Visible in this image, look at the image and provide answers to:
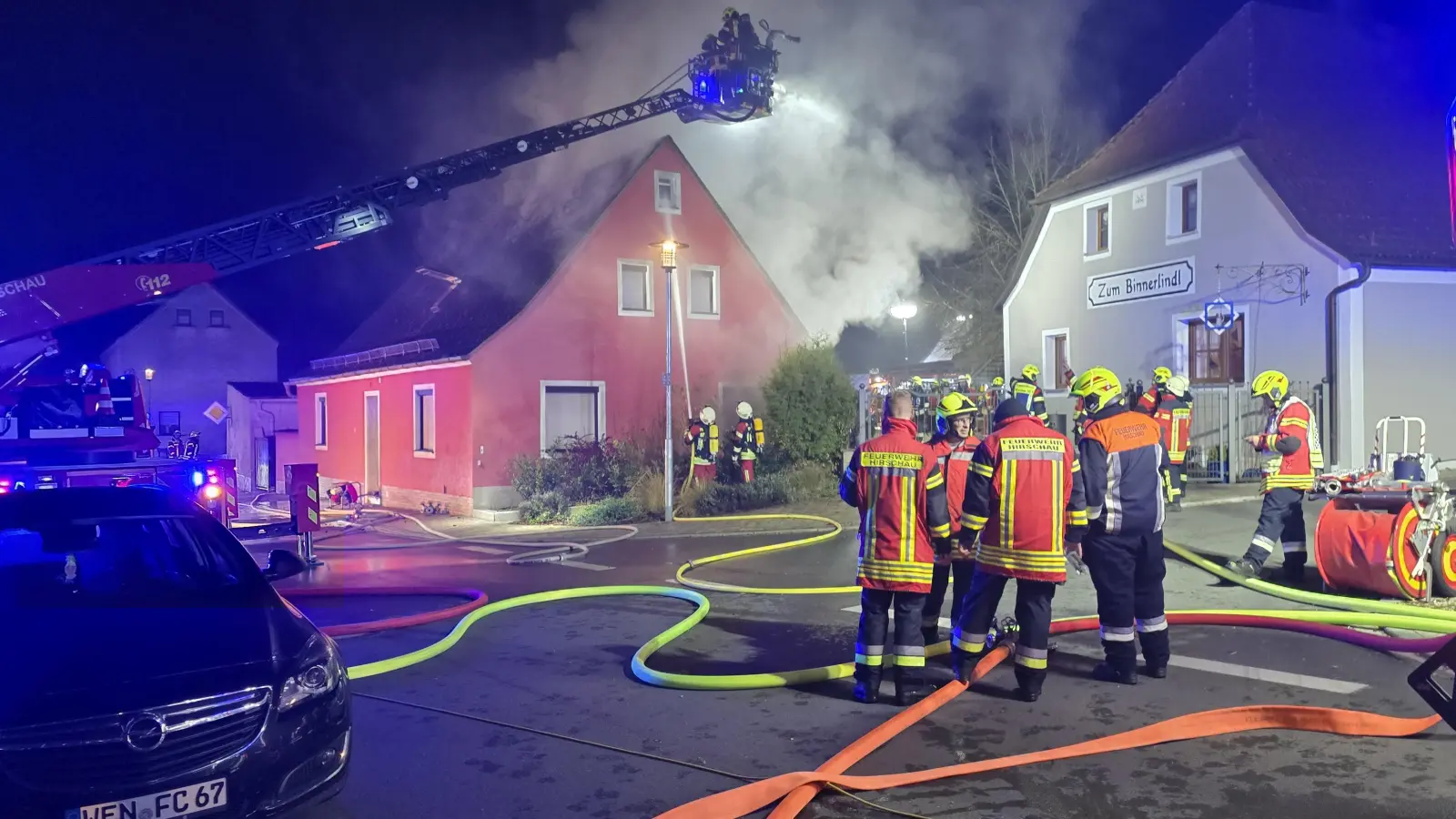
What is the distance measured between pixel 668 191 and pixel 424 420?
6.69m

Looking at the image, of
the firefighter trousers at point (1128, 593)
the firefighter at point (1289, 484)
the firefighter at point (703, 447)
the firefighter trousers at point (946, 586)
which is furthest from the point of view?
the firefighter at point (703, 447)

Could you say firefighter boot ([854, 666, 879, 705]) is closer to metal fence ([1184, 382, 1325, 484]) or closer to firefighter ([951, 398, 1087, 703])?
firefighter ([951, 398, 1087, 703])

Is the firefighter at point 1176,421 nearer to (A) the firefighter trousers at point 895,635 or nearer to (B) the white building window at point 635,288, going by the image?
(A) the firefighter trousers at point 895,635

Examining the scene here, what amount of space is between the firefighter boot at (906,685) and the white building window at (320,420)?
22068mm

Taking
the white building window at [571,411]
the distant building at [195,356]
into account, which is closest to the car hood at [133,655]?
the white building window at [571,411]

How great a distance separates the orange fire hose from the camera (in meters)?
4.20

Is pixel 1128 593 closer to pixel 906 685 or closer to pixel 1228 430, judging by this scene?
pixel 906 685

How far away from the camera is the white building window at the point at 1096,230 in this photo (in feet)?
70.8

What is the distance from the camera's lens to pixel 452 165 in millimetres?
16109

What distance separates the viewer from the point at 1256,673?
6012 millimetres

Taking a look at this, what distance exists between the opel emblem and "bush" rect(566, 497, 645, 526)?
12.1 metres

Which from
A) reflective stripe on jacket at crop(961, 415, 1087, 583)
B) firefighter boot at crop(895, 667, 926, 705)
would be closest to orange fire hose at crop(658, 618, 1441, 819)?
firefighter boot at crop(895, 667, 926, 705)

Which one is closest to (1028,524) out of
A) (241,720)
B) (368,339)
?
(241,720)

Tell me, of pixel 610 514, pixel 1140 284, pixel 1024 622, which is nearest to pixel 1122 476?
pixel 1024 622
